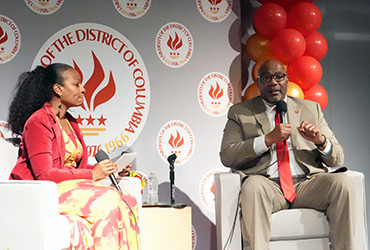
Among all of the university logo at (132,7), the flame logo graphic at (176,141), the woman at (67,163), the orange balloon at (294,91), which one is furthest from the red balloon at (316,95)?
the woman at (67,163)

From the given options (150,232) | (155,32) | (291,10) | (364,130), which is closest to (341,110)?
(364,130)

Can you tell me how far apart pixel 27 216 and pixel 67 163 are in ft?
3.32

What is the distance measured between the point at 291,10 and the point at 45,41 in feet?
6.88

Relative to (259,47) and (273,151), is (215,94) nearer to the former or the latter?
(259,47)

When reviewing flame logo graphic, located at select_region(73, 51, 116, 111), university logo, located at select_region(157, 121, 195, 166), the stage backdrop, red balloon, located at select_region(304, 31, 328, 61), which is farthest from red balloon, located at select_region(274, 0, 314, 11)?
flame logo graphic, located at select_region(73, 51, 116, 111)

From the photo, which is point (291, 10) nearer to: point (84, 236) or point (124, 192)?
point (124, 192)

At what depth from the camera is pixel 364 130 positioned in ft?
16.3

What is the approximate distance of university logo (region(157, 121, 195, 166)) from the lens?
4.46m

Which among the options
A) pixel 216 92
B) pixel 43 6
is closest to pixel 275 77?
pixel 216 92

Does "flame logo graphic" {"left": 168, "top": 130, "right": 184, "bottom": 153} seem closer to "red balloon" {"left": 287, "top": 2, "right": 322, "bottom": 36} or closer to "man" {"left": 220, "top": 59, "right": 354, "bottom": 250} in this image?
"man" {"left": 220, "top": 59, "right": 354, "bottom": 250}

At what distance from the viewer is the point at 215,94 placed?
4582 millimetres

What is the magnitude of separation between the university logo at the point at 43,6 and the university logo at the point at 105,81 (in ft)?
0.66

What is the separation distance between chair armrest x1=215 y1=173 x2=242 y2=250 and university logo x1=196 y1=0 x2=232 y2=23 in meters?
1.78

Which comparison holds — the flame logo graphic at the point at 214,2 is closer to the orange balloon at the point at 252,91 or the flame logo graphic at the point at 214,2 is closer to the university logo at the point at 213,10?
the university logo at the point at 213,10
